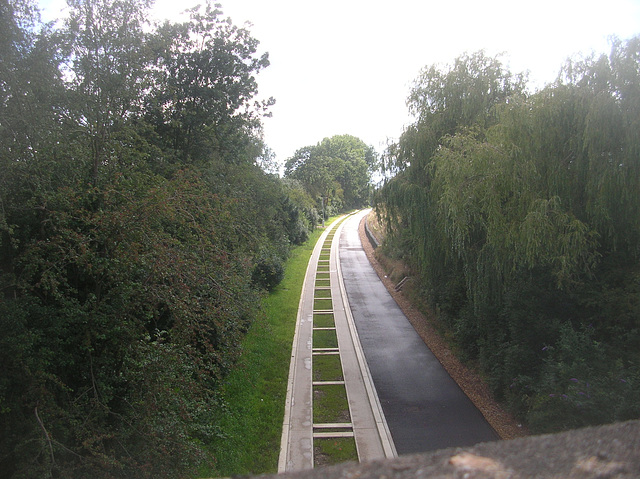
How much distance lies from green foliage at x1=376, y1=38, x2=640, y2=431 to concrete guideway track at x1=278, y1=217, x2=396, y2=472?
3.35 metres

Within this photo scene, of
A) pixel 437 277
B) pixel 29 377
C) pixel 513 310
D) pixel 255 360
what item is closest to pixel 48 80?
pixel 29 377

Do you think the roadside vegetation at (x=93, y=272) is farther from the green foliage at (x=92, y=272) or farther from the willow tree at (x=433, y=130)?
the willow tree at (x=433, y=130)

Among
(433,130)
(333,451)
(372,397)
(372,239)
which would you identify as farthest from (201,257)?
(372,239)

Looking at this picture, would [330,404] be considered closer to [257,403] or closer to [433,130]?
[257,403]

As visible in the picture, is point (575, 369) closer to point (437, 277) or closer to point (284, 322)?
point (437, 277)

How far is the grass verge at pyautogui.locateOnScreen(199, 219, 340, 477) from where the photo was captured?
29.8 feet

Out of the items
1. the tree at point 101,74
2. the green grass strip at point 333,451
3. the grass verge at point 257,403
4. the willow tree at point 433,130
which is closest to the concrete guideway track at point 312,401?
the green grass strip at point 333,451

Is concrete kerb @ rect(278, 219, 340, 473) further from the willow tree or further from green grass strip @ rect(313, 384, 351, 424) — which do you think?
the willow tree

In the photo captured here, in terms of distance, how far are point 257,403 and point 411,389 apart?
4.47 meters

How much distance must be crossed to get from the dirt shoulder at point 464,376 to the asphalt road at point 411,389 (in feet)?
0.67

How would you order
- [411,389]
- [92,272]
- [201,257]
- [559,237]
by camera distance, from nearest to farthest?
[92,272] → [201,257] → [559,237] → [411,389]

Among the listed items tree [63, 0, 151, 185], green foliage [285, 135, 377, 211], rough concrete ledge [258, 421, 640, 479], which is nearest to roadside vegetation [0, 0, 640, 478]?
tree [63, 0, 151, 185]

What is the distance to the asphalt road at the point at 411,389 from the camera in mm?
10555

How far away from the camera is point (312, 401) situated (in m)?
12.2
